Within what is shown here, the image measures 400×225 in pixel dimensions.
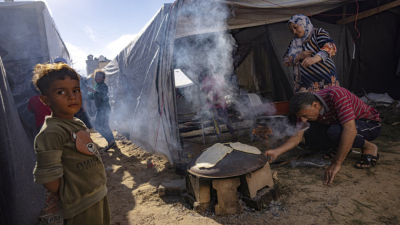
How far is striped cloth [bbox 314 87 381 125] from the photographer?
235cm

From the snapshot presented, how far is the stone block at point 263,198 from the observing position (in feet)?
7.10

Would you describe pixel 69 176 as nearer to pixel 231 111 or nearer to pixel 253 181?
pixel 253 181

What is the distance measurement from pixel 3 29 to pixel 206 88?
569 cm

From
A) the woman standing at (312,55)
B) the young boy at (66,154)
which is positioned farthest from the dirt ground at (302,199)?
the woman standing at (312,55)

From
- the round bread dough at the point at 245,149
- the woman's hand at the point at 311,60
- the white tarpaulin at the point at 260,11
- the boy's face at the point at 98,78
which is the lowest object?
the round bread dough at the point at 245,149

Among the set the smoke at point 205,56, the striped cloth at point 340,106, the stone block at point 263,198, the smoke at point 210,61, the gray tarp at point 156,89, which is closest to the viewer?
the stone block at point 263,198

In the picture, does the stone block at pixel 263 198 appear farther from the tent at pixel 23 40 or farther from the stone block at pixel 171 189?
the tent at pixel 23 40

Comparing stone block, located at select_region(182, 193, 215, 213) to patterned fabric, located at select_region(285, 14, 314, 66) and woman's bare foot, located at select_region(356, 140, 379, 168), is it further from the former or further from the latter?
patterned fabric, located at select_region(285, 14, 314, 66)

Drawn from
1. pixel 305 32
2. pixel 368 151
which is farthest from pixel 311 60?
pixel 368 151

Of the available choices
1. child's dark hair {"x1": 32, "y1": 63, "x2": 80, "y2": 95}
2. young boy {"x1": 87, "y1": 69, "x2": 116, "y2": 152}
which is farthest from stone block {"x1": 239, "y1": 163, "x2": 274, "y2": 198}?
young boy {"x1": 87, "y1": 69, "x2": 116, "y2": 152}

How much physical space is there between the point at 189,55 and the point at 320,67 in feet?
10.6

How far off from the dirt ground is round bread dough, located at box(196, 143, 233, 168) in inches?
21.6

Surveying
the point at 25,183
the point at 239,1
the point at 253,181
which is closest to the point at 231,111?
the point at 239,1

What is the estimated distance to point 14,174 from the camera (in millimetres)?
2025
